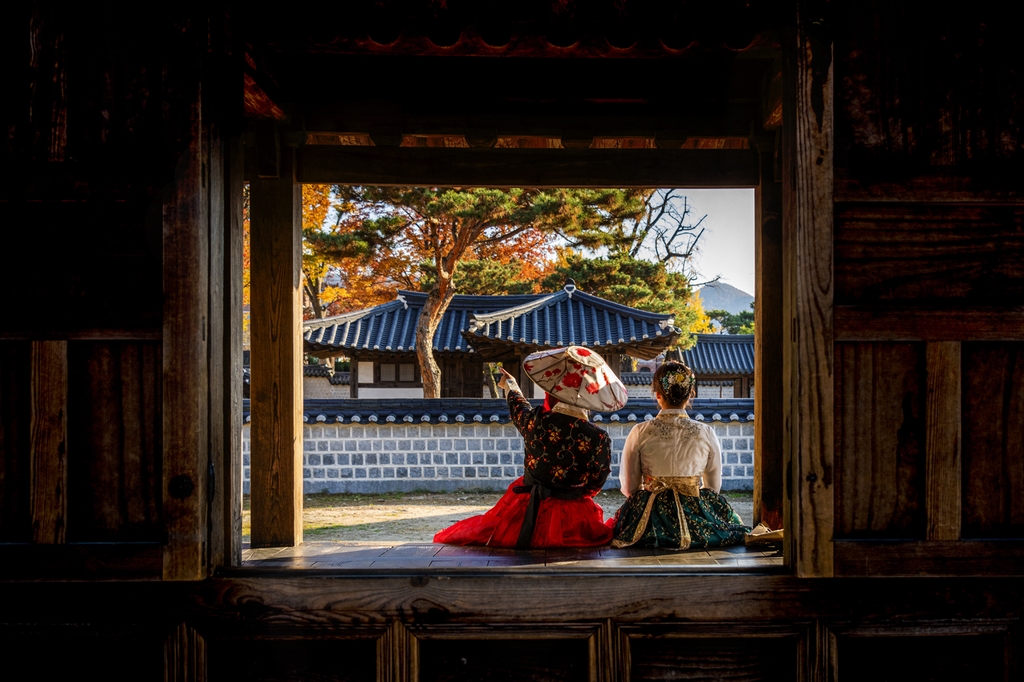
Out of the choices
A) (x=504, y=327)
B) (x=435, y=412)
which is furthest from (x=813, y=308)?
(x=504, y=327)

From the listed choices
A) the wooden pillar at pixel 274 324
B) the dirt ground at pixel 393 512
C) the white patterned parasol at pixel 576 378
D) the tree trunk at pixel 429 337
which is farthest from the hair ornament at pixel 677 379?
the tree trunk at pixel 429 337

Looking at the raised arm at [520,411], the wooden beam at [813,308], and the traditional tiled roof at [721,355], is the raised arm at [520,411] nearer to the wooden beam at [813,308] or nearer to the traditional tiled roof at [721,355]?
the wooden beam at [813,308]

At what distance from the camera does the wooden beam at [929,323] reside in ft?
6.64

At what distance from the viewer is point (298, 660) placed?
2125mm

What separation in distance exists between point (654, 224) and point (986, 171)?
22821 millimetres

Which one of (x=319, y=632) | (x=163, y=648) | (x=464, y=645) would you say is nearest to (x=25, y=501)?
(x=163, y=648)

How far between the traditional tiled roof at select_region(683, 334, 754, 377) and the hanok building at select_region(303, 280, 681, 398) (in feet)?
37.1

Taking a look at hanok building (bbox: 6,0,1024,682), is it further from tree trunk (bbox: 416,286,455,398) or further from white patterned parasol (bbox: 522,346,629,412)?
tree trunk (bbox: 416,286,455,398)

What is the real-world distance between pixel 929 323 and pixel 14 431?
2.88m

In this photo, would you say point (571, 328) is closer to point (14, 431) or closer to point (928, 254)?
point (928, 254)

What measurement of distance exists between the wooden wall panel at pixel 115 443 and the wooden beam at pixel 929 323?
2.19m

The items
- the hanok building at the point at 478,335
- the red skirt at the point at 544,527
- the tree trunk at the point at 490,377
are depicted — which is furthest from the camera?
the tree trunk at the point at 490,377

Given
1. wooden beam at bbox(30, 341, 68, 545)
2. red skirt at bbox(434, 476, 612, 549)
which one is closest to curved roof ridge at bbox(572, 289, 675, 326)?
red skirt at bbox(434, 476, 612, 549)

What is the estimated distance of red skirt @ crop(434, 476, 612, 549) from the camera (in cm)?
371
